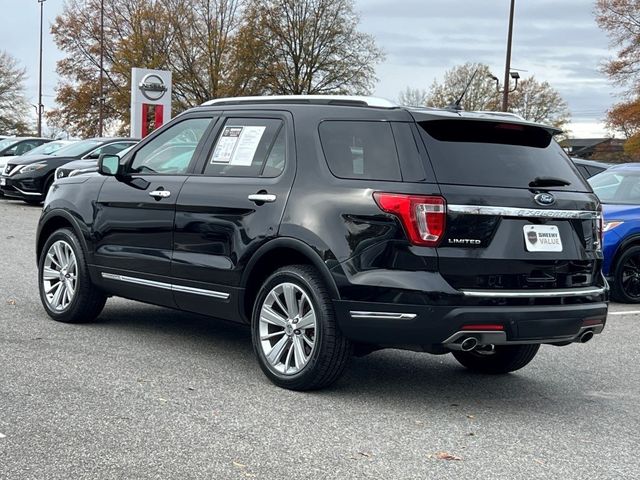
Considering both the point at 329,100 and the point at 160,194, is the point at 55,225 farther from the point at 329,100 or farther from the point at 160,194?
the point at 329,100

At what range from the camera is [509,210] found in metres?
5.27

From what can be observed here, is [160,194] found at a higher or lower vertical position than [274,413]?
higher

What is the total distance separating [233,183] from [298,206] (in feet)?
2.20

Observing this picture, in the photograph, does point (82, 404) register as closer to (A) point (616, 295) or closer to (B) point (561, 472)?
(B) point (561, 472)

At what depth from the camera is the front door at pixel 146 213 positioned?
661 centimetres

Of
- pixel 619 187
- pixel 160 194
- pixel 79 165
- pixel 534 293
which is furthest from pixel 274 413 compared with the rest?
pixel 79 165

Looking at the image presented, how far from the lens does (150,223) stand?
22.1 feet

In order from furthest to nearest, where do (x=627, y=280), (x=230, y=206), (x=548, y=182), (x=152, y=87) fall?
(x=152, y=87), (x=627, y=280), (x=230, y=206), (x=548, y=182)

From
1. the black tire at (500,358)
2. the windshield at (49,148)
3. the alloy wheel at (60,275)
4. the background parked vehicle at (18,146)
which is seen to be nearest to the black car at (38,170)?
the windshield at (49,148)

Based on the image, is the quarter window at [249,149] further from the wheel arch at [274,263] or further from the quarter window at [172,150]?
the wheel arch at [274,263]

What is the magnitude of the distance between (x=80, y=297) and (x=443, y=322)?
3.39m

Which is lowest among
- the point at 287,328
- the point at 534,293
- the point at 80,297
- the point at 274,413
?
the point at 274,413

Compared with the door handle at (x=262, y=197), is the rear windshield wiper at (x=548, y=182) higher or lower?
higher

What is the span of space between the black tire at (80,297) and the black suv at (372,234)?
0.82 metres
